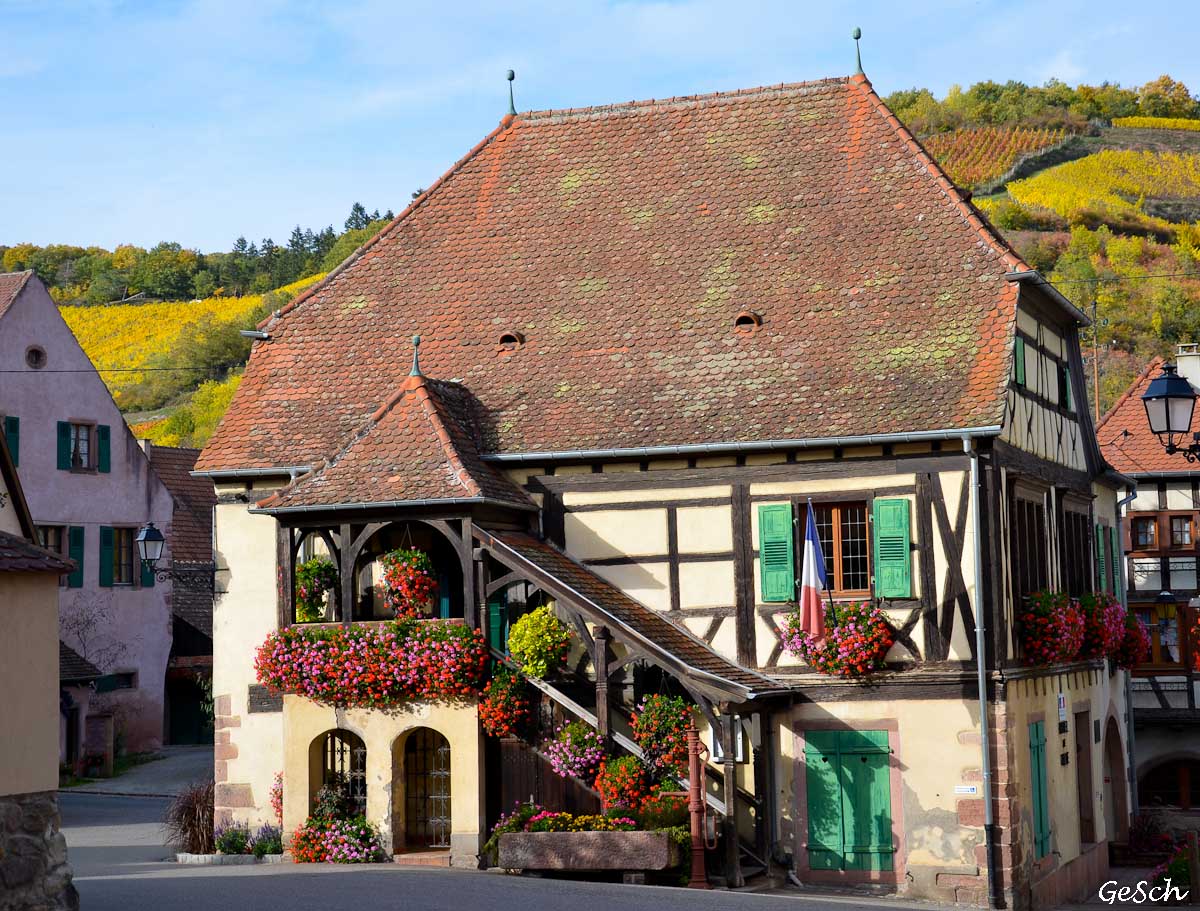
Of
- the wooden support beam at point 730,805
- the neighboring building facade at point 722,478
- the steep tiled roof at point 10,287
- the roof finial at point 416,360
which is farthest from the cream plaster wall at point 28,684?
the steep tiled roof at point 10,287

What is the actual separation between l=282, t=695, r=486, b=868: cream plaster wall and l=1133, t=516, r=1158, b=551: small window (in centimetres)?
2588

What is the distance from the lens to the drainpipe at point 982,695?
20594 mm

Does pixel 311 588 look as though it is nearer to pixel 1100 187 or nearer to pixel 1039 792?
pixel 1039 792

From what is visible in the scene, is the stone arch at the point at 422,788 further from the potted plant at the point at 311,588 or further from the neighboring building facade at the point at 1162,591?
the neighboring building facade at the point at 1162,591

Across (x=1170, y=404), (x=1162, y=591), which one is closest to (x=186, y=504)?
(x=1162, y=591)

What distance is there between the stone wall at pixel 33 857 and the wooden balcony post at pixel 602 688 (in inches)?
289

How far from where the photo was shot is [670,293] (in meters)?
24.1

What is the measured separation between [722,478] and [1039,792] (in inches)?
225

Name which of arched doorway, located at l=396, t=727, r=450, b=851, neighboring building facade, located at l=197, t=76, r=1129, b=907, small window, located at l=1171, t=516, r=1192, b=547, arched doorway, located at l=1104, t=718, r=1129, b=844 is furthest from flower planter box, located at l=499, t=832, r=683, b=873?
small window, located at l=1171, t=516, r=1192, b=547

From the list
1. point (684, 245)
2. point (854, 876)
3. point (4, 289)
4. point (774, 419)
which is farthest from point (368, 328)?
point (4, 289)

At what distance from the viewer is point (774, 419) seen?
21.9 meters

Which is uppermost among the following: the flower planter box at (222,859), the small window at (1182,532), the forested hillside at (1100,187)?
the forested hillside at (1100,187)

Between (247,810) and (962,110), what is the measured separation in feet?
341

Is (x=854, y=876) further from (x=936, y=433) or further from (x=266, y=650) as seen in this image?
(x=266, y=650)
